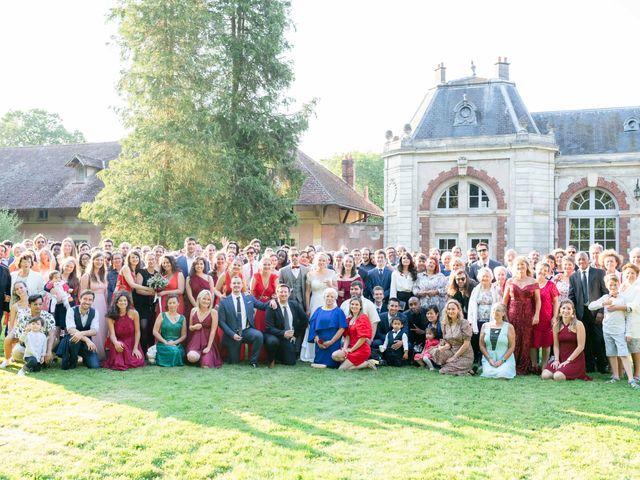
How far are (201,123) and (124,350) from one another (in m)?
12.0

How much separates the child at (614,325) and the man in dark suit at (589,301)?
593mm

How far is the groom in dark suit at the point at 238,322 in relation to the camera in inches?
385

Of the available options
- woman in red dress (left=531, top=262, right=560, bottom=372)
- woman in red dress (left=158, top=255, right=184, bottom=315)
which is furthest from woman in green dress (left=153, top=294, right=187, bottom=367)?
woman in red dress (left=531, top=262, right=560, bottom=372)

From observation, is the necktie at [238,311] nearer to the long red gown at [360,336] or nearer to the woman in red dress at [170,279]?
the woman in red dress at [170,279]

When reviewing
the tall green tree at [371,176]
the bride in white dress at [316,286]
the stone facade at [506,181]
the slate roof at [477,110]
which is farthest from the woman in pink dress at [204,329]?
the tall green tree at [371,176]

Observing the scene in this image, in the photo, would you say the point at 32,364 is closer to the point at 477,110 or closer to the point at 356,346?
the point at 356,346

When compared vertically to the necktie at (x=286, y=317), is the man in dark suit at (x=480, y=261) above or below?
above

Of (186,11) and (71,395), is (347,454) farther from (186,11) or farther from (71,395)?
(186,11)

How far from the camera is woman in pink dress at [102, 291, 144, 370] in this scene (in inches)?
365

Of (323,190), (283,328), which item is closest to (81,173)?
(323,190)

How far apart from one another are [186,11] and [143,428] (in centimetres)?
1628

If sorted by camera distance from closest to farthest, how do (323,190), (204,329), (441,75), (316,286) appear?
(204,329), (316,286), (323,190), (441,75)

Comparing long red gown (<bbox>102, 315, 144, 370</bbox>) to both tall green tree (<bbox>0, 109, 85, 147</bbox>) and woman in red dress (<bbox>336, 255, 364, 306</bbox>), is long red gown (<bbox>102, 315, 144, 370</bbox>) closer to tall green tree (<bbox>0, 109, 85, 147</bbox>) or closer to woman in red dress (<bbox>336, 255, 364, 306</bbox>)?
woman in red dress (<bbox>336, 255, 364, 306</bbox>)

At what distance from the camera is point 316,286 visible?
10.4 m
